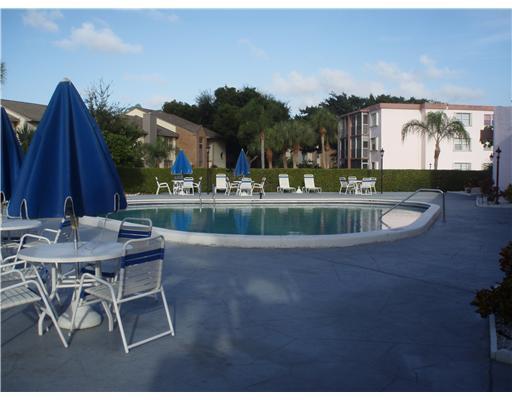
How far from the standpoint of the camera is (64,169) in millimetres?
4496

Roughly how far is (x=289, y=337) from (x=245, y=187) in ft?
61.9

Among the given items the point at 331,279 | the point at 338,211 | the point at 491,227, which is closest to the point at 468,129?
the point at 338,211

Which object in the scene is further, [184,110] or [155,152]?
[184,110]

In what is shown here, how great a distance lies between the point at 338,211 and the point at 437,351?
47.0ft

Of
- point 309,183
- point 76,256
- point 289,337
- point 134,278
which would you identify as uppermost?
point 309,183

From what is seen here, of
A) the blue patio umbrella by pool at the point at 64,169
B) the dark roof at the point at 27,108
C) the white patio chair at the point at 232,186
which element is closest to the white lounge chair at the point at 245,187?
the white patio chair at the point at 232,186

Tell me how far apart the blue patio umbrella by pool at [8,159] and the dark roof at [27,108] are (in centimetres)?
3178

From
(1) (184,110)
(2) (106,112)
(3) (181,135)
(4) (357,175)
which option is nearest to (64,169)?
(4) (357,175)

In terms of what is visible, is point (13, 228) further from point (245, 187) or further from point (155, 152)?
point (155, 152)

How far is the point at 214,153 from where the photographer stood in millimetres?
53125

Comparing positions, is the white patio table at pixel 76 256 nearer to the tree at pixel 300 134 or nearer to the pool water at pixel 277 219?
the pool water at pixel 277 219

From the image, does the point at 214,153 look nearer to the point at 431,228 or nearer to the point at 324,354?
the point at 431,228

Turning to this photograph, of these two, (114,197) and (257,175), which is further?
(257,175)

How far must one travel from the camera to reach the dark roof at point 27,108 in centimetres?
3641
